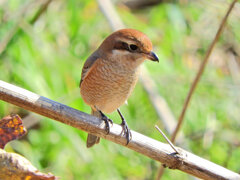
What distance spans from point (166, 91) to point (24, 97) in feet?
7.76

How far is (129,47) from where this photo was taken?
2545 millimetres

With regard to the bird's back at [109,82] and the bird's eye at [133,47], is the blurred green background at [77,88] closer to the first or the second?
the bird's back at [109,82]

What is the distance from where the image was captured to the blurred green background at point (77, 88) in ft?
10.7

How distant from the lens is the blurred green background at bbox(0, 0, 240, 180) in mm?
3252

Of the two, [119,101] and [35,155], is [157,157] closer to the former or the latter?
[119,101]

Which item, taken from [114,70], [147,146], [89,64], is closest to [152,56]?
[114,70]

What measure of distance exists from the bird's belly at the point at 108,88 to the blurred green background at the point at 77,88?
0.51 metres

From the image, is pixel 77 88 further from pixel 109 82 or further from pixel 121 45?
pixel 121 45

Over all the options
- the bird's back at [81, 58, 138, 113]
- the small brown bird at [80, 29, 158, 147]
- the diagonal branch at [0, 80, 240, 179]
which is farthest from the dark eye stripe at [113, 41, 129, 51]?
the diagonal branch at [0, 80, 240, 179]

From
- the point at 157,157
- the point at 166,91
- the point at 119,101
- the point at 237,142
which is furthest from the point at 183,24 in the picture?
the point at 157,157

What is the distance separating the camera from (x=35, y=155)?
3557 mm

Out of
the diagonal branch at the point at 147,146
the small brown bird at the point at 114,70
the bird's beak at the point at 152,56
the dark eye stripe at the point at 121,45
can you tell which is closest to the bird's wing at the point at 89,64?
the small brown bird at the point at 114,70

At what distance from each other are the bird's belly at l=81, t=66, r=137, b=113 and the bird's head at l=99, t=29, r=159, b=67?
127 mm

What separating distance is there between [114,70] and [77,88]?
2.72 ft
